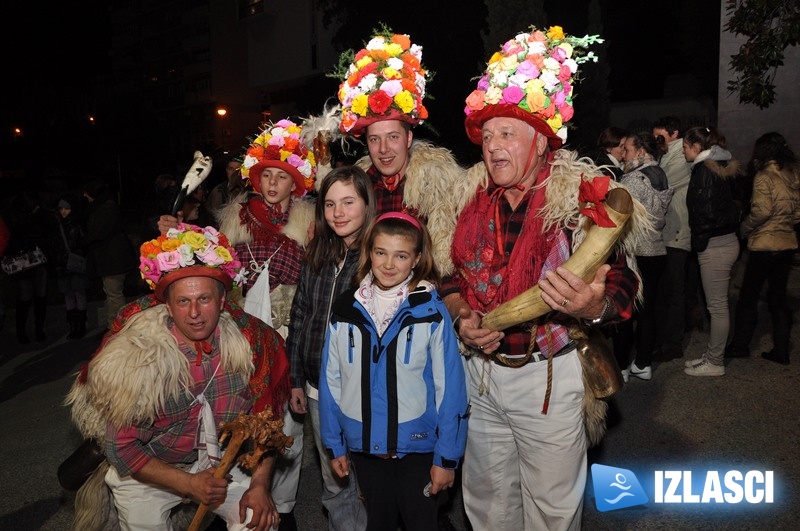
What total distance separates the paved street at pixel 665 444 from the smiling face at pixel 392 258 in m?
1.95

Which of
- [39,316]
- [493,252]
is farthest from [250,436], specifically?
[39,316]

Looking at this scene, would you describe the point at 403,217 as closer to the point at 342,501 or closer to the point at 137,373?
the point at 137,373

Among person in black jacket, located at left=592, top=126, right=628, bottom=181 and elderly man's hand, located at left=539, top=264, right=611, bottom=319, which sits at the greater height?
person in black jacket, located at left=592, top=126, right=628, bottom=181

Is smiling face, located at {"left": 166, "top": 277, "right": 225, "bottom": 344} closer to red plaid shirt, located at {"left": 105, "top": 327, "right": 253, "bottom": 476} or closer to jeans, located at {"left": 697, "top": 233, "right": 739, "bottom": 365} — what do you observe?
red plaid shirt, located at {"left": 105, "top": 327, "right": 253, "bottom": 476}

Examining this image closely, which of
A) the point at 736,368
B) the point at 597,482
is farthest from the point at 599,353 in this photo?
the point at 736,368

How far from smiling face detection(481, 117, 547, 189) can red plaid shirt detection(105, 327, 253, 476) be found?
1697 millimetres

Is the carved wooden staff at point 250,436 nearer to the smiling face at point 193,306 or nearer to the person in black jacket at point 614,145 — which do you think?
the smiling face at point 193,306

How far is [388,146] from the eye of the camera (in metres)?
3.59

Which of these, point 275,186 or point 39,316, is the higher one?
point 275,186

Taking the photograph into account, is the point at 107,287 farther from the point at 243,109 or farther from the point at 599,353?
the point at 243,109

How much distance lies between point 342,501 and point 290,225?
185 cm

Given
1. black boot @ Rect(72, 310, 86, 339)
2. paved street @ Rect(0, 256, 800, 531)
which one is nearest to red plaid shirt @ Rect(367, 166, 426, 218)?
paved street @ Rect(0, 256, 800, 531)

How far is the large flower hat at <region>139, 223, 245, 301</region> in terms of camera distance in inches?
114

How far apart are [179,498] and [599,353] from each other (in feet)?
7.35
